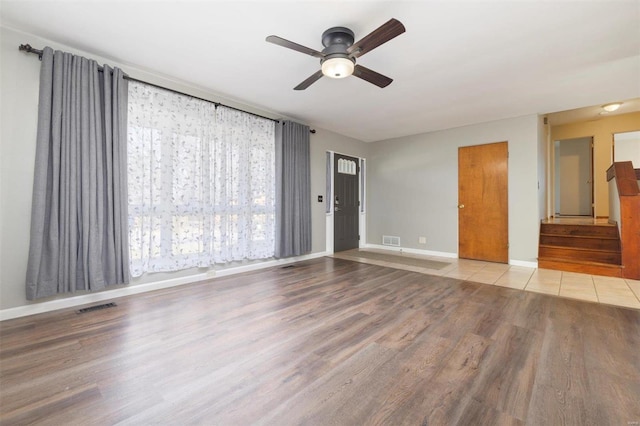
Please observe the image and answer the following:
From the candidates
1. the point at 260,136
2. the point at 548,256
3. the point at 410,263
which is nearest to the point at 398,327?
the point at 410,263

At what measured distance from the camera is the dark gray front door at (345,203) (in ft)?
19.2

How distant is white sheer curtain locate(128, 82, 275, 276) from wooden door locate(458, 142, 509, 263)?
3787mm

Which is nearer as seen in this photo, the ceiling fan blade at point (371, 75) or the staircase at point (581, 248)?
the ceiling fan blade at point (371, 75)

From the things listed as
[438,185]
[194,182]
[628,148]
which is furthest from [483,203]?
[194,182]

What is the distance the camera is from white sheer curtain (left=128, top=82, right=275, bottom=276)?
10.1 ft

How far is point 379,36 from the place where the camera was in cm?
199

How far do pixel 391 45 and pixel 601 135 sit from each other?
641 centimetres

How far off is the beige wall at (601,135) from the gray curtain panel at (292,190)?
627 centimetres

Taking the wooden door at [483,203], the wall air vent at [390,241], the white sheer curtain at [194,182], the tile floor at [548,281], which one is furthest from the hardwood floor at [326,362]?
the wall air vent at [390,241]

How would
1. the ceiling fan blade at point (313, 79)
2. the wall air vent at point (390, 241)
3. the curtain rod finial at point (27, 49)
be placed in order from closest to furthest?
the curtain rod finial at point (27, 49), the ceiling fan blade at point (313, 79), the wall air vent at point (390, 241)

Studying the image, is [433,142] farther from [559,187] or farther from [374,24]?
[559,187]

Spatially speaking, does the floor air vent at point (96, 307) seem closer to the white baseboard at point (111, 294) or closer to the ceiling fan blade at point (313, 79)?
the white baseboard at point (111, 294)

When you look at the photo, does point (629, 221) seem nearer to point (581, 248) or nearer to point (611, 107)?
point (581, 248)

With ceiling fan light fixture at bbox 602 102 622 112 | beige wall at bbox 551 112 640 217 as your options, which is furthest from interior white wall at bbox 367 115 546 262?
beige wall at bbox 551 112 640 217
